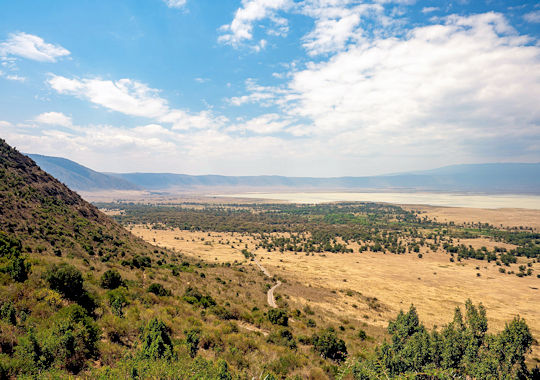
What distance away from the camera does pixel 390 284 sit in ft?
157

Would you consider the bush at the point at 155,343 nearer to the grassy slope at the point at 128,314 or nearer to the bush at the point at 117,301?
the grassy slope at the point at 128,314

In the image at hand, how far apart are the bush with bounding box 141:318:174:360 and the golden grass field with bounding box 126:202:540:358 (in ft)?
71.3

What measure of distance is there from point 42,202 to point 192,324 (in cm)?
4202

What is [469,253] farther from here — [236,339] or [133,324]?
[133,324]

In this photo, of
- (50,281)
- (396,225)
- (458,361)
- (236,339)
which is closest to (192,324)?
(236,339)

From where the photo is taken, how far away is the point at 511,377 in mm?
13250

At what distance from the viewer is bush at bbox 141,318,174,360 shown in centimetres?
→ 1002

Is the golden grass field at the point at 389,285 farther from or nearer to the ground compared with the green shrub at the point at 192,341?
nearer to the ground

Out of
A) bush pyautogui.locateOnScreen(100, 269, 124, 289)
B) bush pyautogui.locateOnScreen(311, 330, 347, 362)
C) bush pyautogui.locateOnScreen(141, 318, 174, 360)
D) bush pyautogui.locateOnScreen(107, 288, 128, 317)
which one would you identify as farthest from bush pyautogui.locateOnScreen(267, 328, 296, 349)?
bush pyautogui.locateOnScreen(100, 269, 124, 289)

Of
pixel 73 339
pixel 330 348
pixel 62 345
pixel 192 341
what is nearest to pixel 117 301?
pixel 192 341

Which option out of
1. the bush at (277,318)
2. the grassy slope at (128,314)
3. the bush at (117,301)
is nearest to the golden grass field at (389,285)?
the bush at (277,318)

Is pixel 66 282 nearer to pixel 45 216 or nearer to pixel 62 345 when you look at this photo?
pixel 62 345

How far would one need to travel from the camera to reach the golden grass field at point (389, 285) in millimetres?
33750

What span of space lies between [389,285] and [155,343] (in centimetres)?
4780
